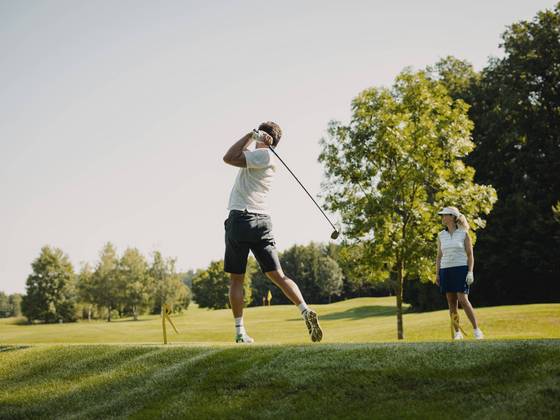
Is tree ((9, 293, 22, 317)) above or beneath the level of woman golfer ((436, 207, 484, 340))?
beneath

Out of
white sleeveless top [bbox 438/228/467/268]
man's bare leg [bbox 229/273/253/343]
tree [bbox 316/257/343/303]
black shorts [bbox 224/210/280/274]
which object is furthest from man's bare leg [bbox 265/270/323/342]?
tree [bbox 316/257/343/303]

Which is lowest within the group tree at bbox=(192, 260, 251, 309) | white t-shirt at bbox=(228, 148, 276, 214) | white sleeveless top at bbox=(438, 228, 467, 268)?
tree at bbox=(192, 260, 251, 309)

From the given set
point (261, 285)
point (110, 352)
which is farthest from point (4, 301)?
point (110, 352)

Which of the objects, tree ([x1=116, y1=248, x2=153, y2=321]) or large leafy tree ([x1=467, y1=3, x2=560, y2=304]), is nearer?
large leafy tree ([x1=467, y1=3, x2=560, y2=304])

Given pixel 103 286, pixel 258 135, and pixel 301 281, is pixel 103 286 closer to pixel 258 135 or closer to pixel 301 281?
pixel 301 281

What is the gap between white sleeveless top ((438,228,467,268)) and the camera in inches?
381

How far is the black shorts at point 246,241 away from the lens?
7438 millimetres

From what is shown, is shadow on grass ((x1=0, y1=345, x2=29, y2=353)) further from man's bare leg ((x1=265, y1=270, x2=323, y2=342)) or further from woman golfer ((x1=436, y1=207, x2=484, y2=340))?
woman golfer ((x1=436, y1=207, x2=484, y2=340))

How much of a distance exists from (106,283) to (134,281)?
3842 mm

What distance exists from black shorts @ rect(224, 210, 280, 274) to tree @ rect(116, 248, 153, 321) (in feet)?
182

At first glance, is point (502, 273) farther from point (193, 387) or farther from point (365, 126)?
point (193, 387)

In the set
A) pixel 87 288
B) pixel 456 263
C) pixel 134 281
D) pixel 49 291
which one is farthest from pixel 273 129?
A: pixel 49 291

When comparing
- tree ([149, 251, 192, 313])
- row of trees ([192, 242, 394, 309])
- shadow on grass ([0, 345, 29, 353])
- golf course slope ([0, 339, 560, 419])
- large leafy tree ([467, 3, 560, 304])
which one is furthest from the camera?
row of trees ([192, 242, 394, 309])

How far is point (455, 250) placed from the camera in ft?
31.9
